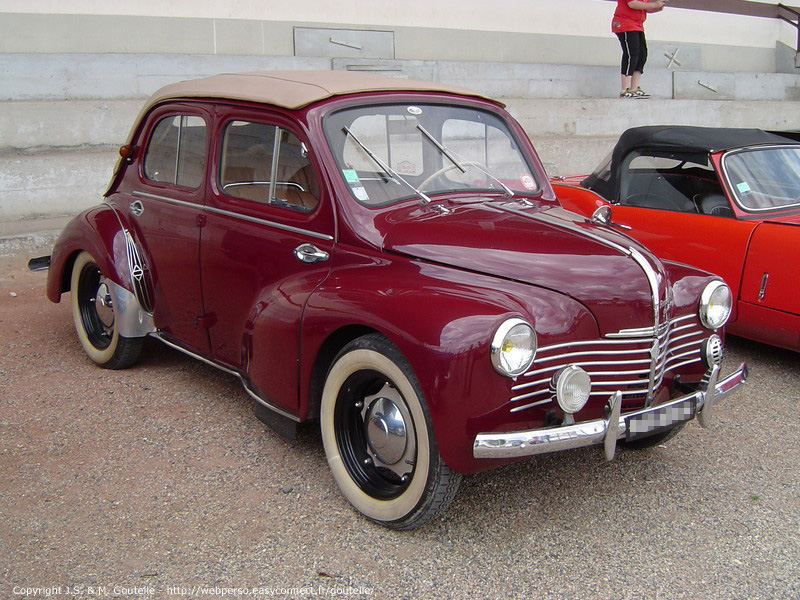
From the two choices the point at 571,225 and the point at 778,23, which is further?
the point at 778,23

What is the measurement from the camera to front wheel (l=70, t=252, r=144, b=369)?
459 cm

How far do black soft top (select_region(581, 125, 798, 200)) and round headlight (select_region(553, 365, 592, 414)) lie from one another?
9.79 ft

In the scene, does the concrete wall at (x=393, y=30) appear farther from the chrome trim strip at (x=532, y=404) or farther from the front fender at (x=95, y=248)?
the chrome trim strip at (x=532, y=404)

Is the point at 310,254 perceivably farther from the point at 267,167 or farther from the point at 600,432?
the point at 600,432

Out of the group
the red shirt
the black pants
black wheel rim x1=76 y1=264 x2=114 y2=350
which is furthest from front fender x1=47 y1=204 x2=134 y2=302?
the black pants

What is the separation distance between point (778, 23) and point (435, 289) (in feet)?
47.9

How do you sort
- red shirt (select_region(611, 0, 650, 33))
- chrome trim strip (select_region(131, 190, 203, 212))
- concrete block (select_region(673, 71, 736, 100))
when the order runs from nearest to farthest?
chrome trim strip (select_region(131, 190, 203, 212))
red shirt (select_region(611, 0, 650, 33))
concrete block (select_region(673, 71, 736, 100))

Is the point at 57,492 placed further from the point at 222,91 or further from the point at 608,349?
the point at 608,349

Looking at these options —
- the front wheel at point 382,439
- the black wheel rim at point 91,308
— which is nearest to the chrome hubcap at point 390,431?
the front wheel at point 382,439

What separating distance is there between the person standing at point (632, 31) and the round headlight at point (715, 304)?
8150 mm

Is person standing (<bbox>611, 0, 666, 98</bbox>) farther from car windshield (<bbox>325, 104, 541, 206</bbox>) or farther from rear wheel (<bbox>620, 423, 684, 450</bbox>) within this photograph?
rear wheel (<bbox>620, 423, 684, 450</bbox>)

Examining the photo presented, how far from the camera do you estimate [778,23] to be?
14875mm

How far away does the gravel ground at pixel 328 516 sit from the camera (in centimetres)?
275

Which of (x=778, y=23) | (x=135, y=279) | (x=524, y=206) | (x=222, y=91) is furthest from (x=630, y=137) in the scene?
(x=778, y=23)
